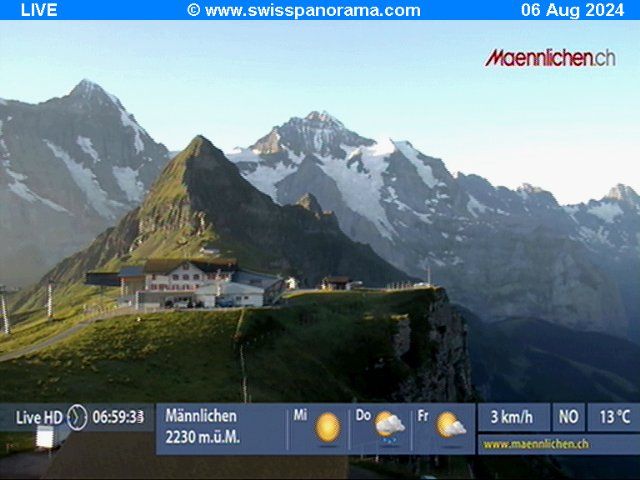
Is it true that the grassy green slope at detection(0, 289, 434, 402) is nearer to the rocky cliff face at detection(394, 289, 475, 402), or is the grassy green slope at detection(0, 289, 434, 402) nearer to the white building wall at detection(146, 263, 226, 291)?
the rocky cliff face at detection(394, 289, 475, 402)

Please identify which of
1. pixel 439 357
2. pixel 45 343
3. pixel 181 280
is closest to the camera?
pixel 45 343

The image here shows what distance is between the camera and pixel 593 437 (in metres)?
25.0

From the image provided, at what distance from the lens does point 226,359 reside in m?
60.7

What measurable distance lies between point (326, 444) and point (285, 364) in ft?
130

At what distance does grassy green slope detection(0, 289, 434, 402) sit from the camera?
157ft

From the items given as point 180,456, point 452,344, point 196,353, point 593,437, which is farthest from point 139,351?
point 452,344
